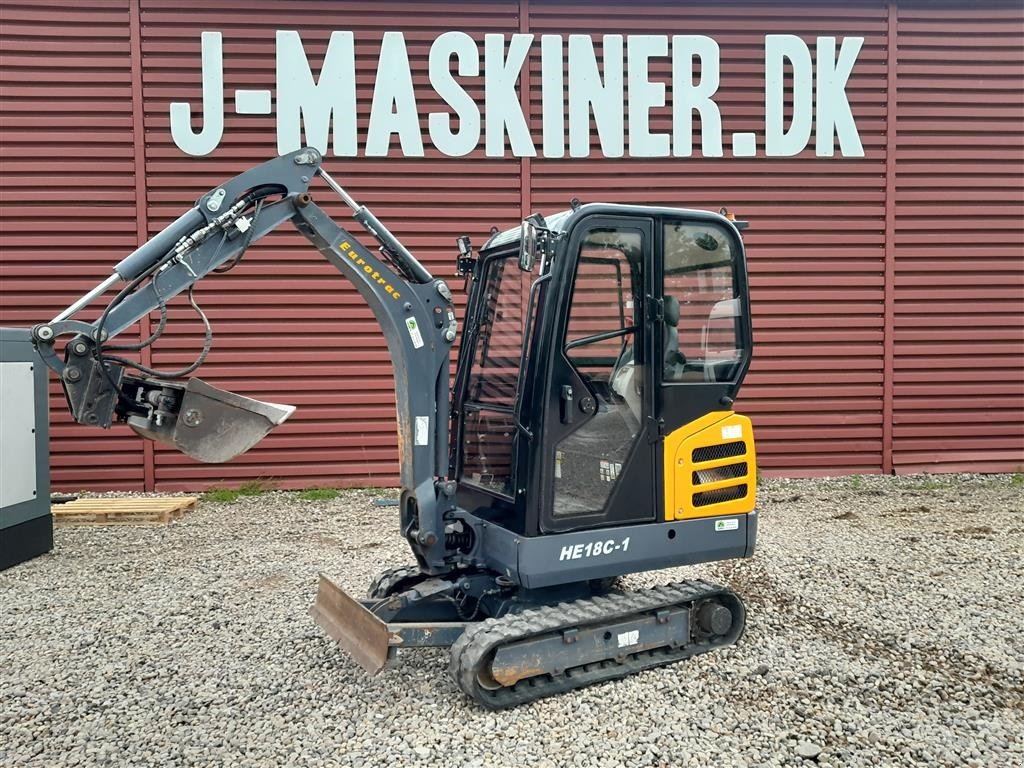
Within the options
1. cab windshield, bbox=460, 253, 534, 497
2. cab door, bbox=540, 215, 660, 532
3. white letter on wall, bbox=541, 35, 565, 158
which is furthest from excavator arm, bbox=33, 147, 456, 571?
white letter on wall, bbox=541, 35, 565, 158

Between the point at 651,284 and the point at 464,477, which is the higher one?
the point at 651,284

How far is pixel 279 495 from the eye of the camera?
9.04 m

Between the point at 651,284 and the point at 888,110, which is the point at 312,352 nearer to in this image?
the point at 651,284

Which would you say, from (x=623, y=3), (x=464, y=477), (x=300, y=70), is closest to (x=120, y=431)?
(x=300, y=70)

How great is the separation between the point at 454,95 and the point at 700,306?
5532mm

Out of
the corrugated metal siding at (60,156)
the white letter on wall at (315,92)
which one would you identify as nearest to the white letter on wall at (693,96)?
the white letter on wall at (315,92)

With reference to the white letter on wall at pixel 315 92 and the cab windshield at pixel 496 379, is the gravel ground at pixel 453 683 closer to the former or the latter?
the cab windshield at pixel 496 379

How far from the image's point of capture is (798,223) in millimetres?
9570

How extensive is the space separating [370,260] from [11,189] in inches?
263

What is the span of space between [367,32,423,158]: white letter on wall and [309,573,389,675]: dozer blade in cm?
578

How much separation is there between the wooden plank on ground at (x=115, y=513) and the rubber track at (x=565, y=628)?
4.99 metres

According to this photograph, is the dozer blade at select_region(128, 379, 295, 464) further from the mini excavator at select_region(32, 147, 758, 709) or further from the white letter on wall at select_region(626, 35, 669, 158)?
the white letter on wall at select_region(626, 35, 669, 158)

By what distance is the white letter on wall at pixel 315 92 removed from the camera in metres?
8.89

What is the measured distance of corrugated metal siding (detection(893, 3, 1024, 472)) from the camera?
967 cm
